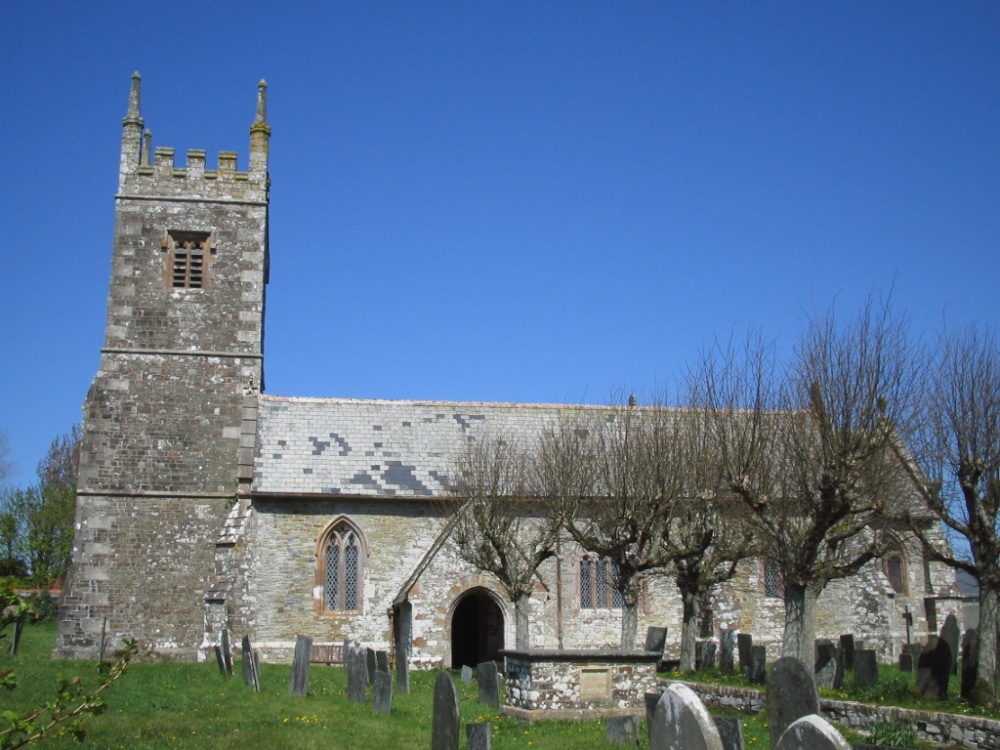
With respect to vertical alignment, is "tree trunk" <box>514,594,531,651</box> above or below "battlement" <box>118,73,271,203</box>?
below

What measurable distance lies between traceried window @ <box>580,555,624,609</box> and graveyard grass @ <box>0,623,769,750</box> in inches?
308

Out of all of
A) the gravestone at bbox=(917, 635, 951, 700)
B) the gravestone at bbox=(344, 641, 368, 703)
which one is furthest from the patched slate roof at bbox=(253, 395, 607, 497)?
the gravestone at bbox=(917, 635, 951, 700)

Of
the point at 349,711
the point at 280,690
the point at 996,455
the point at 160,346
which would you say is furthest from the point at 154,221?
the point at 996,455

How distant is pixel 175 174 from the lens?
30578 millimetres

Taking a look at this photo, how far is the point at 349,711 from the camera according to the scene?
640 inches

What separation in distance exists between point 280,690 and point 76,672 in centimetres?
545

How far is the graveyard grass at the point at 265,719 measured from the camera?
1320 cm

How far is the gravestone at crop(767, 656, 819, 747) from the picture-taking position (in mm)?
11094

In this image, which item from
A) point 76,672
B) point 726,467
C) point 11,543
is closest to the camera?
point 726,467

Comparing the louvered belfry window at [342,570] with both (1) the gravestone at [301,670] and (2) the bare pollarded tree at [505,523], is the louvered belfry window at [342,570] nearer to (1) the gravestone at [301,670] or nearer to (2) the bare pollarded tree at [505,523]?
(2) the bare pollarded tree at [505,523]

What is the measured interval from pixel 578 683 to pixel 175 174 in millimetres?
20987

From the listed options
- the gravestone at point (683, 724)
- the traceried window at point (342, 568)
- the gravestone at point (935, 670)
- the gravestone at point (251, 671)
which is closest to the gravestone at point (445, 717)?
the gravestone at point (683, 724)

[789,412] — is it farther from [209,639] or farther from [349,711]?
[209,639]

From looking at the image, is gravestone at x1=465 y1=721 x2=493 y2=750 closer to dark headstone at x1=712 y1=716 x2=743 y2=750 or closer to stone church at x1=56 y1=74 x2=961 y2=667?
dark headstone at x1=712 y1=716 x2=743 y2=750
